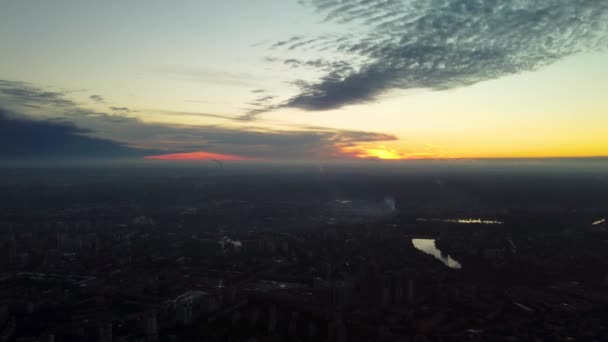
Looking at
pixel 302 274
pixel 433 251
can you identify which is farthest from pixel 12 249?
pixel 433 251

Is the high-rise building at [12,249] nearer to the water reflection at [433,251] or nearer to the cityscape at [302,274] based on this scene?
the cityscape at [302,274]

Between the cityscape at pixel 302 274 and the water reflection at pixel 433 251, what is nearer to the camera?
the cityscape at pixel 302 274

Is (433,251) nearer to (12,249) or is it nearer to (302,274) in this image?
(302,274)

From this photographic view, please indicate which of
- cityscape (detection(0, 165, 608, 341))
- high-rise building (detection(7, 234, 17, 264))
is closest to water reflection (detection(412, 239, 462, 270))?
cityscape (detection(0, 165, 608, 341))

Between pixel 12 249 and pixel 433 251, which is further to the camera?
pixel 433 251

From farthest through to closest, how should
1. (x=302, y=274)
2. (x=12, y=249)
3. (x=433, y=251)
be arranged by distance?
(x=433, y=251), (x=12, y=249), (x=302, y=274)

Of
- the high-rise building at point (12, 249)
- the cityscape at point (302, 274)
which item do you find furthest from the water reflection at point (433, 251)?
the high-rise building at point (12, 249)

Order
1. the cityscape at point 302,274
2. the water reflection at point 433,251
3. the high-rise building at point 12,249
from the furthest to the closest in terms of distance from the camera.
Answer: the water reflection at point 433,251 < the high-rise building at point 12,249 < the cityscape at point 302,274

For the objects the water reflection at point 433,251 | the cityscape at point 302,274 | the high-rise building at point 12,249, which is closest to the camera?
the cityscape at point 302,274

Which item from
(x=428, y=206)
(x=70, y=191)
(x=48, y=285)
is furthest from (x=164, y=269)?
(x=70, y=191)
